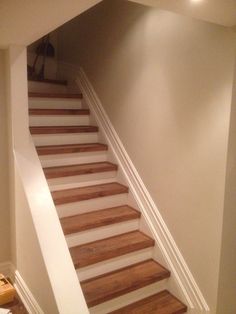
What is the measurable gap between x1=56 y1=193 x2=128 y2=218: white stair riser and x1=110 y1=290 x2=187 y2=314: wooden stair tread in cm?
86

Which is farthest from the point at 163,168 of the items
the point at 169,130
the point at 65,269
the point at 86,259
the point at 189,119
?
the point at 65,269

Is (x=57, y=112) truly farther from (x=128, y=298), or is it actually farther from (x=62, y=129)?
(x=128, y=298)

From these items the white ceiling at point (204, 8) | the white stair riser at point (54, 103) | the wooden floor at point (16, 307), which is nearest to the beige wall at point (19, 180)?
the wooden floor at point (16, 307)

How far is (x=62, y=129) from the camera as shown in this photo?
3.09m

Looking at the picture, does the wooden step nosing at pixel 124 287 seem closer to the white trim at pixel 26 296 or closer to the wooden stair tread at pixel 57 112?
the white trim at pixel 26 296

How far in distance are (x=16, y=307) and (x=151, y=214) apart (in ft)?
4.42

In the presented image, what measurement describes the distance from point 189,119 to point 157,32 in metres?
0.82

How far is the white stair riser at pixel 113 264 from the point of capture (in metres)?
2.27

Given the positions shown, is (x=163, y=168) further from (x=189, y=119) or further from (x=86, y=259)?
(x=86, y=259)

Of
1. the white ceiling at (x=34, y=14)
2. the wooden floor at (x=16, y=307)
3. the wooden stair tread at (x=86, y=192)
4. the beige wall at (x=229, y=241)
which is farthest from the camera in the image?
the wooden stair tread at (x=86, y=192)

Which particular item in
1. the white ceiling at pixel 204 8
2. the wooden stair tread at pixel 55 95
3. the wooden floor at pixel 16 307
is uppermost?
the white ceiling at pixel 204 8

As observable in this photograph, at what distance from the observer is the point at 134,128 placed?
110 inches

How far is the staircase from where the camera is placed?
2252 millimetres

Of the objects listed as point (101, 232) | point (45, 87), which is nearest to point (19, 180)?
point (101, 232)
